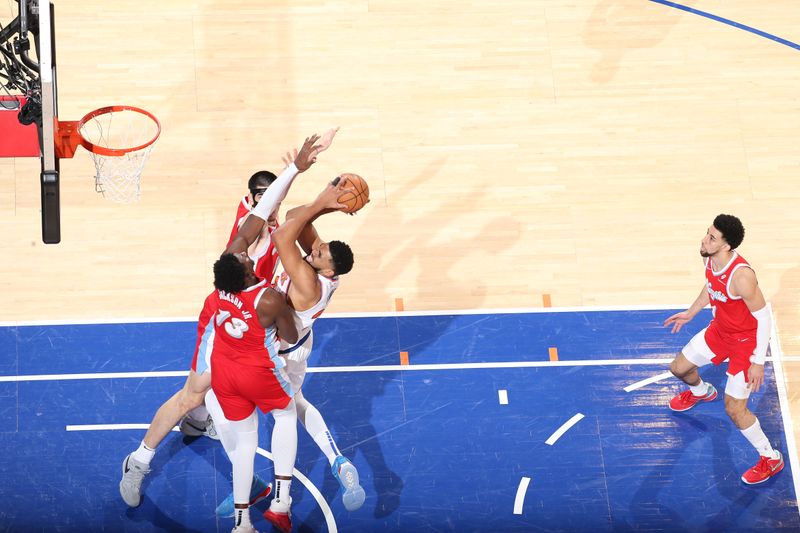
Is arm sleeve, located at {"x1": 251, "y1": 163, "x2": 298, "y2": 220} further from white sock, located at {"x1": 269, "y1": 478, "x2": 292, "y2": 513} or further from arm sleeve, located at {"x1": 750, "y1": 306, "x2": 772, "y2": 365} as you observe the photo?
arm sleeve, located at {"x1": 750, "y1": 306, "x2": 772, "y2": 365}

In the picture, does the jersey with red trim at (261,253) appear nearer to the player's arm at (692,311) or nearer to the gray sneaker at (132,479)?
the gray sneaker at (132,479)

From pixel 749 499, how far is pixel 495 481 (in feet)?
6.65

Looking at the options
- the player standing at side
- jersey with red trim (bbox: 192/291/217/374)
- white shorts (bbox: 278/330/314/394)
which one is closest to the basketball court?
the player standing at side

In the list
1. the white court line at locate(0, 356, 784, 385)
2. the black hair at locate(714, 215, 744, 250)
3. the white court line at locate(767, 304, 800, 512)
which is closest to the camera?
the black hair at locate(714, 215, 744, 250)

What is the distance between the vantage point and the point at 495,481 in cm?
781

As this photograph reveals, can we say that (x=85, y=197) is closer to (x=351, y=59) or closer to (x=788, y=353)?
(x=351, y=59)

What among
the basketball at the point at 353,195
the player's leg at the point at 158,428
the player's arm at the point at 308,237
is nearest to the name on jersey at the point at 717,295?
the basketball at the point at 353,195

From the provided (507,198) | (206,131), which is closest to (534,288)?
(507,198)

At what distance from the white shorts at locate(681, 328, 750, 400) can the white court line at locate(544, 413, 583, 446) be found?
1.00 m

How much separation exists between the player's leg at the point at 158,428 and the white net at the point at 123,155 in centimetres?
218

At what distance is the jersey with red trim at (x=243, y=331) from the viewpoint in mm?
6512

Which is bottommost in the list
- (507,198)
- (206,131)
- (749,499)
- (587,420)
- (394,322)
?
(749,499)

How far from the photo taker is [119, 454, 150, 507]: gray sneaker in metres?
7.32

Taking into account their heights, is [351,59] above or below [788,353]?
above
